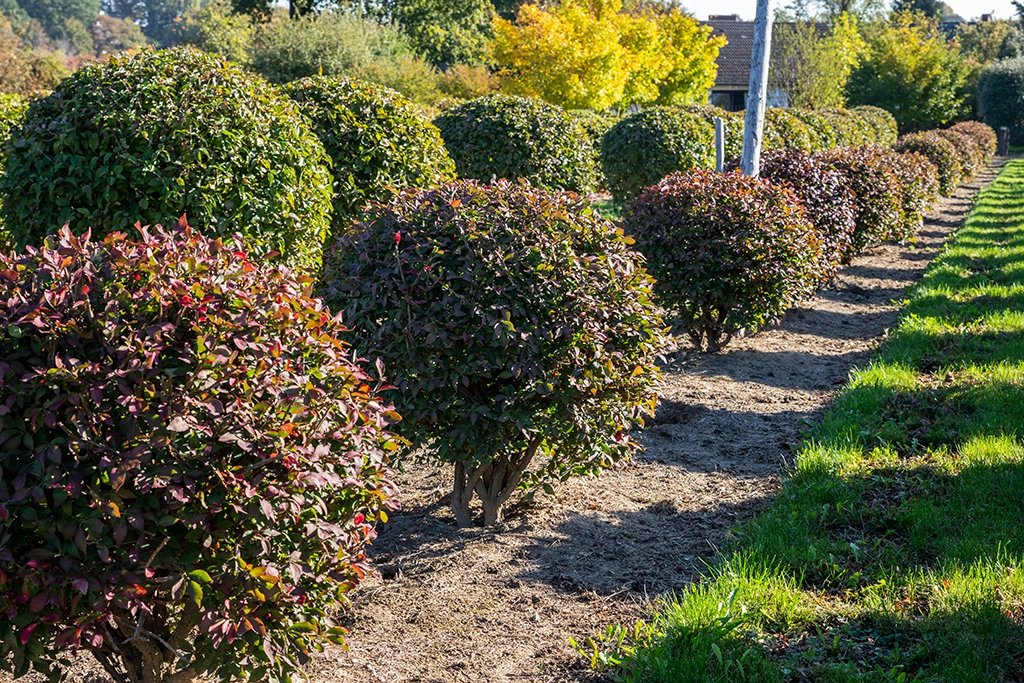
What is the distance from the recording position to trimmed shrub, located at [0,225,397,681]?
7.16 feet

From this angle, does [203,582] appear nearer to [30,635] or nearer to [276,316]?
[30,635]

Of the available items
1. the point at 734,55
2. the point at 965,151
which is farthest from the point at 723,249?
the point at 734,55

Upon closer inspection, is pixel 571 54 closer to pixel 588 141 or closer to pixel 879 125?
pixel 879 125

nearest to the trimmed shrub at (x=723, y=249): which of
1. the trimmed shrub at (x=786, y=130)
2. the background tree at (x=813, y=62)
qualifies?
the trimmed shrub at (x=786, y=130)

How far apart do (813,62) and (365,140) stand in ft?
118

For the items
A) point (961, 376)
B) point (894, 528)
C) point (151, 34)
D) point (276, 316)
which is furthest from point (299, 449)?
point (151, 34)

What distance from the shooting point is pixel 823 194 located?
969cm

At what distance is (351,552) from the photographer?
270 cm

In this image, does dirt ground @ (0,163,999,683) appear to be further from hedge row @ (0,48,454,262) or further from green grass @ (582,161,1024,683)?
hedge row @ (0,48,454,262)

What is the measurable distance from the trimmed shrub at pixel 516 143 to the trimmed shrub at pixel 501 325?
5.94 meters

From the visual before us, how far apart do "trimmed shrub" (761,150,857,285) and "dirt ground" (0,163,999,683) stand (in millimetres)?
3009

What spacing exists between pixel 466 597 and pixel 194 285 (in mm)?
1861

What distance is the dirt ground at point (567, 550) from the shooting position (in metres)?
3.19

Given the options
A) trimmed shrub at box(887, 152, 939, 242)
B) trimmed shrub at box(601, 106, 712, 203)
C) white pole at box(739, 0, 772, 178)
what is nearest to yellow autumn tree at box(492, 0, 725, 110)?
trimmed shrub at box(601, 106, 712, 203)
